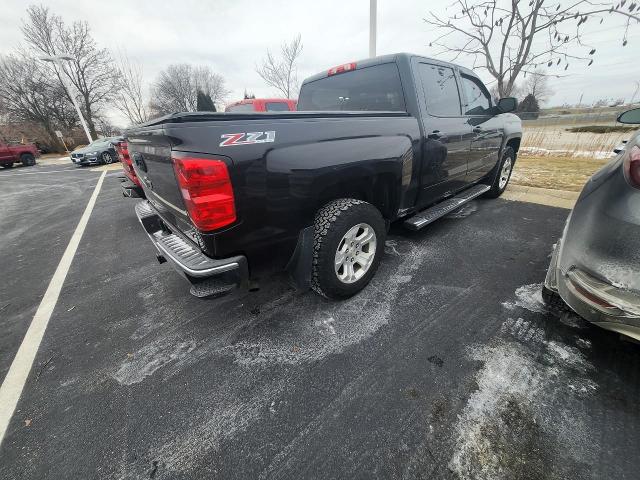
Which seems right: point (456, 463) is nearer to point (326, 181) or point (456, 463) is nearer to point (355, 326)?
point (355, 326)

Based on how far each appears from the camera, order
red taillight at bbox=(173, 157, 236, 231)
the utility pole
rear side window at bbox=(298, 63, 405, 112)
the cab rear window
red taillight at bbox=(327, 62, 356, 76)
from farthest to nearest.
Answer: the cab rear window
the utility pole
red taillight at bbox=(327, 62, 356, 76)
rear side window at bbox=(298, 63, 405, 112)
red taillight at bbox=(173, 157, 236, 231)

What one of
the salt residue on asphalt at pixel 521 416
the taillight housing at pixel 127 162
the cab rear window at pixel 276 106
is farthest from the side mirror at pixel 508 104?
the cab rear window at pixel 276 106

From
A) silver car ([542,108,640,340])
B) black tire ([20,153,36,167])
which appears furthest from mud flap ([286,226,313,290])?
black tire ([20,153,36,167])

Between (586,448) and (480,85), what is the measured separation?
4195 mm

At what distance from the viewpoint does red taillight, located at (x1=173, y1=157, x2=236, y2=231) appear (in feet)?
5.13

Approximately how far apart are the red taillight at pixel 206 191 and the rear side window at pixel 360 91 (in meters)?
1.97

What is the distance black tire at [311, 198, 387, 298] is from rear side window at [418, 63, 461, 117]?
4.55 ft

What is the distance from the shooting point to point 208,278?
1.80m

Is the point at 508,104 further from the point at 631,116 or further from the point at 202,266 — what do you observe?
the point at 202,266

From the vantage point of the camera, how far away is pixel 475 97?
3779 millimetres

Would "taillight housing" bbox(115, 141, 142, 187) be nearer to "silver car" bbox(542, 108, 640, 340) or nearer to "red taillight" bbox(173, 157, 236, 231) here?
"red taillight" bbox(173, 157, 236, 231)

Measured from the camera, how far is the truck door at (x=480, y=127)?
3.55m

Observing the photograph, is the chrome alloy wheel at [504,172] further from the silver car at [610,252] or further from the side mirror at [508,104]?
the silver car at [610,252]

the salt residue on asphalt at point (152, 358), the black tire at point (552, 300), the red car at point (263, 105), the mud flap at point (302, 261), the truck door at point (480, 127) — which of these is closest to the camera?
the salt residue on asphalt at point (152, 358)
